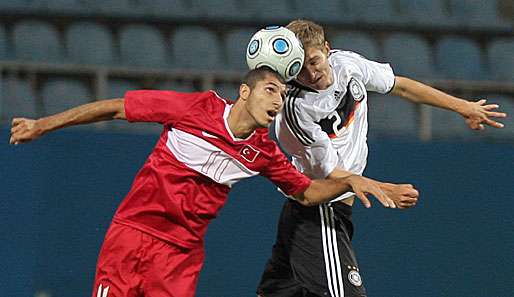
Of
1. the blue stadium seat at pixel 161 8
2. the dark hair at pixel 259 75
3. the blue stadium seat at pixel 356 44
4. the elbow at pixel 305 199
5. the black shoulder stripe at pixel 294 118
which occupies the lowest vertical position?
the elbow at pixel 305 199

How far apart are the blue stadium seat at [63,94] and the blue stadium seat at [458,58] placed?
3.67 meters

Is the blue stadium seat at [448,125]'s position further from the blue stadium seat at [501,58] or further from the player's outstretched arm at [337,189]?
the player's outstretched arm at [337,189]

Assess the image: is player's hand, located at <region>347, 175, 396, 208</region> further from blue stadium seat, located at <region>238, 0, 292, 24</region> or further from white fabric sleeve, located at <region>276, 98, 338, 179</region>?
blue stadium seat, located at <region>238, 0, 292, 24</region>

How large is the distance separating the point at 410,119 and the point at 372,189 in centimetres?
384

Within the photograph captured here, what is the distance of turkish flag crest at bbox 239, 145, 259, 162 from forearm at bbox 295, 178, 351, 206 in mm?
350

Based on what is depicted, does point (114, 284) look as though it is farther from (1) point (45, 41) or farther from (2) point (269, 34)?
(1) point (45, 41)

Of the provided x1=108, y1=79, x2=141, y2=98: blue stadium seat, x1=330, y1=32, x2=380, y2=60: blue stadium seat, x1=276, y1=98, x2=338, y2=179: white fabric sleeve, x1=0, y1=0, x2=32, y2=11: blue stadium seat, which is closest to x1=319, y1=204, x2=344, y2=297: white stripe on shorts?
x1=276, y1=98, x2=338, y2=179: white fabric sleeve

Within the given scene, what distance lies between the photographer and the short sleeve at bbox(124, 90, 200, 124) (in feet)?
14.9

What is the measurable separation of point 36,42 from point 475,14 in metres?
4.33

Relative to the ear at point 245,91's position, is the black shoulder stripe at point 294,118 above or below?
below

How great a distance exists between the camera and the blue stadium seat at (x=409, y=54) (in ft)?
31.2

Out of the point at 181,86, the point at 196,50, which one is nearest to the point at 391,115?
the point at 181,86

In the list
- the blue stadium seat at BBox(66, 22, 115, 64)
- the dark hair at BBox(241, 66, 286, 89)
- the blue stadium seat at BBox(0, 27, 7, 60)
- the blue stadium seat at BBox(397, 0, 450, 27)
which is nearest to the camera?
the dark hair at BBox(241, 66, 286, 89)

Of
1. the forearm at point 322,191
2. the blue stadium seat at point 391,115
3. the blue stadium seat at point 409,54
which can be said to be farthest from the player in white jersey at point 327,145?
the blue stadium seat at point 409,54
